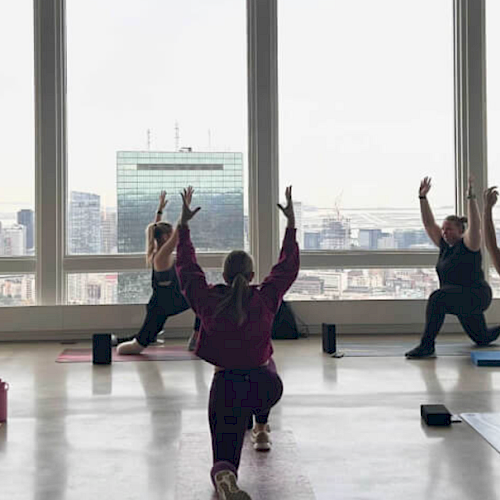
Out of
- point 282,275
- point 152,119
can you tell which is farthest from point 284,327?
point 282,275

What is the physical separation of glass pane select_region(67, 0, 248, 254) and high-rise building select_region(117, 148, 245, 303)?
0.01 meters

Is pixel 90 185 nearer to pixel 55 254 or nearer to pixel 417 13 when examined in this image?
pixel 55 254

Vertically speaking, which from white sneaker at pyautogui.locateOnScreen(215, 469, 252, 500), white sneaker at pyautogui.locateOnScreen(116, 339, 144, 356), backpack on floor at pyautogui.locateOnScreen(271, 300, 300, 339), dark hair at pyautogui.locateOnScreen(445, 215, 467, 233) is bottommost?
white sneaker at pyautogui.locateOnScreen(215, 469, 252, 500)

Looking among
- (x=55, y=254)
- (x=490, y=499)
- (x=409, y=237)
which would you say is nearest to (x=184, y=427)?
(x=490, y=499)

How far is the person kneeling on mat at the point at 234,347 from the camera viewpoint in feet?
9.83

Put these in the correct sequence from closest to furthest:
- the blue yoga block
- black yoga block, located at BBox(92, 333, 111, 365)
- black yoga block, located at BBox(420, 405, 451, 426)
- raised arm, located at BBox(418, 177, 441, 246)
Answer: black yoga block, located at BBox(420, 405, 451, 426) < the blue yoga block < black yoga block, located at BBox(92, 333, 111, 365) < raised arm, located at BBox(418, 177, 441, 246)

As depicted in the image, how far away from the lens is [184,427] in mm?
4023

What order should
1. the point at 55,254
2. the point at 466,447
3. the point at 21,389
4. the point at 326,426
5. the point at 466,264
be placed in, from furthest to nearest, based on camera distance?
the point at 55,254 → the point at 466,264 → the point at 21,389 → the point at 326,426 → the point at 466,447

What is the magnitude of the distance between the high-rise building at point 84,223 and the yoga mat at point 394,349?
2.84 m

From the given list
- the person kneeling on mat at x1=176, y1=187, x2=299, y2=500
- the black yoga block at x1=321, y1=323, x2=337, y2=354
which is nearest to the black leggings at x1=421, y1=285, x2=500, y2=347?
the black yoga block at x1=321, y1=323, x2=337, y2=354

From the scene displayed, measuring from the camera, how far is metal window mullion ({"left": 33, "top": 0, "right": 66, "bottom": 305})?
25.7 ft

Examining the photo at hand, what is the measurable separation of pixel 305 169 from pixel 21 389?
4175 millimetres

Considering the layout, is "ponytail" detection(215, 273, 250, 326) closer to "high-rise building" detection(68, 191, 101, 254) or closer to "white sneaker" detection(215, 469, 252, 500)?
"white sneaker" detection(215, 469, 252, 500)

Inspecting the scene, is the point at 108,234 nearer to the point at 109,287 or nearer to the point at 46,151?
the point at 109,287
